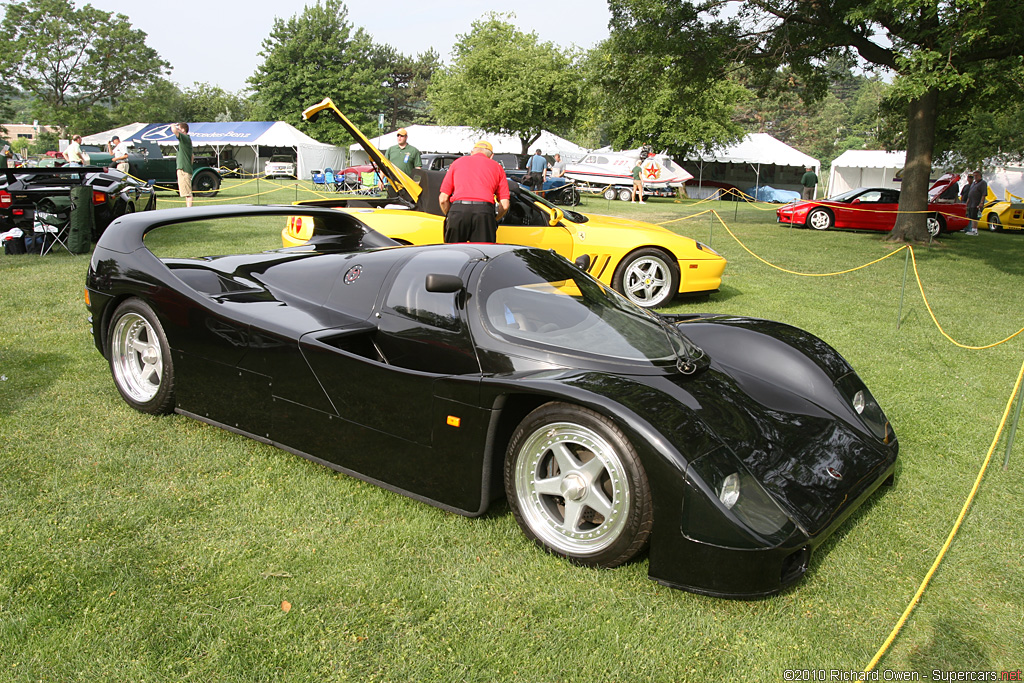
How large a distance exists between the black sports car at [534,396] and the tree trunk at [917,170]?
15053mm

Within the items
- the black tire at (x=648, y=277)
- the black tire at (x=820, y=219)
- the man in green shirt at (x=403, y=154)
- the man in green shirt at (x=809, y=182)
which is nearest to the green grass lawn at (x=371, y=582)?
the black tire at (x=648, y=277)

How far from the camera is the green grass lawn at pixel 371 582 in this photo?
7.94ft

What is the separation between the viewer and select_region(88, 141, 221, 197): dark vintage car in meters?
22.1

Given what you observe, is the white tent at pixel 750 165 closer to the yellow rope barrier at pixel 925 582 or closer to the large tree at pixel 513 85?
the large tree at pixel 513 85

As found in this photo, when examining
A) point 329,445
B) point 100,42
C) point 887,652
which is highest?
point 100,42

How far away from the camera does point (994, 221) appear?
22.6m

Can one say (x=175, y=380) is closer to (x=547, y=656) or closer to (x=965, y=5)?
(x=547, y=656)

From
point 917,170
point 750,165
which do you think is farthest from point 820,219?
point 750,165

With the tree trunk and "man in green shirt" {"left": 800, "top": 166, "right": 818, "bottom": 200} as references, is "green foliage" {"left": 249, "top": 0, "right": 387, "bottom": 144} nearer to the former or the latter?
"man in green shirt" {"left": 800, "top": 166, "right": 818, "bottom": 200}

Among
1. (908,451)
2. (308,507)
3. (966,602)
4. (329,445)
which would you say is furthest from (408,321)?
(908,451)

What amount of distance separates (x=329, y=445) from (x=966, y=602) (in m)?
2.79

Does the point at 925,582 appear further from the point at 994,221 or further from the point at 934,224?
the point at 994,221

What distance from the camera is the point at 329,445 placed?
3531mm

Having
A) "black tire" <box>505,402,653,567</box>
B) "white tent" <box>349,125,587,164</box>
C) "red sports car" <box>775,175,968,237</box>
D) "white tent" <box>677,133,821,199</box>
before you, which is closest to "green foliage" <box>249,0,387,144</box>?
"white tent" <box>349,125,587,164</box>
